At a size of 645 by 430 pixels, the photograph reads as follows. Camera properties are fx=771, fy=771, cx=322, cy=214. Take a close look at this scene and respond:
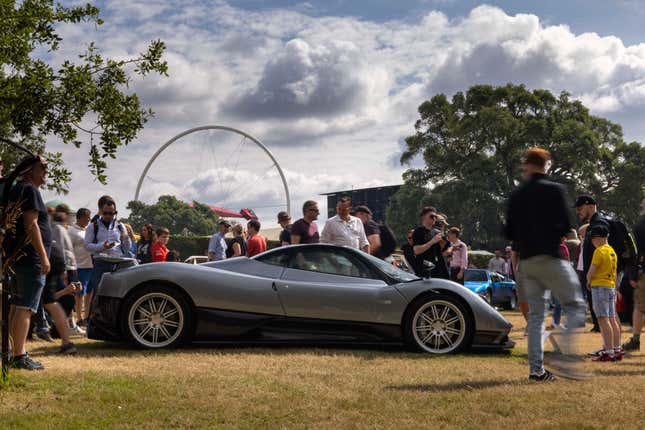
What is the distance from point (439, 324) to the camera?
27.8ft

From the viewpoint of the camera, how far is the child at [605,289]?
338 inches

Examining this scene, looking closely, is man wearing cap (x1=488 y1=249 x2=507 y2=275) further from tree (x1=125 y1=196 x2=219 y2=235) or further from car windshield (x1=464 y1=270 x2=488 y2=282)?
tree (x1=125 y1=196 x2=219 y2=235)

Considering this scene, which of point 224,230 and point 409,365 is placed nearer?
point 409,365

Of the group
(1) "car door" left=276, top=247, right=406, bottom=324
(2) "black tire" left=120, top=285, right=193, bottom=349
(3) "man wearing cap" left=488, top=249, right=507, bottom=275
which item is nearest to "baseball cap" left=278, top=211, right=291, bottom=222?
(1) "car door" left=276, top=247, right=406, bottom=324

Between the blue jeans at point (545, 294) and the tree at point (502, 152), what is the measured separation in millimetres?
42372

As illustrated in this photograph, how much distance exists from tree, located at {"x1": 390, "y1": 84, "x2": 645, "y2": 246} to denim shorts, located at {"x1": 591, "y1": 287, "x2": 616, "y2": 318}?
4012 centimetres

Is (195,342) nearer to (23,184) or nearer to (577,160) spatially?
(23,184)

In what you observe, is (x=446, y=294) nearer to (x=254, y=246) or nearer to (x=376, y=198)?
(x=254, y=246)

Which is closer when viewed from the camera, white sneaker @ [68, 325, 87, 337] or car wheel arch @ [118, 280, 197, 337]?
car wheel arch @ [118, 280, 197, 337]

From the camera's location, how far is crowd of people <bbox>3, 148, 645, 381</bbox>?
6430 millimetres

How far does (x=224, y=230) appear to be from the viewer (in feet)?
44.7

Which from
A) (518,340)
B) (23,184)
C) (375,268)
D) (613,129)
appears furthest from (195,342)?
(613,129)

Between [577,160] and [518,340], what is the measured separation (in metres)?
39.3

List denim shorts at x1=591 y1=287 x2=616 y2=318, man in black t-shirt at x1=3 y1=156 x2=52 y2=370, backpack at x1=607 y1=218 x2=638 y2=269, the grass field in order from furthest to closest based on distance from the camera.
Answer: backpack at x1=607 y1=218 x2=638 y2=269 → denim shorts at x1=591 y1=287 x2=616 y2=318 → man in black t-shirt at x1=3 y1=156 x2=52 y2=370 → the grass field
